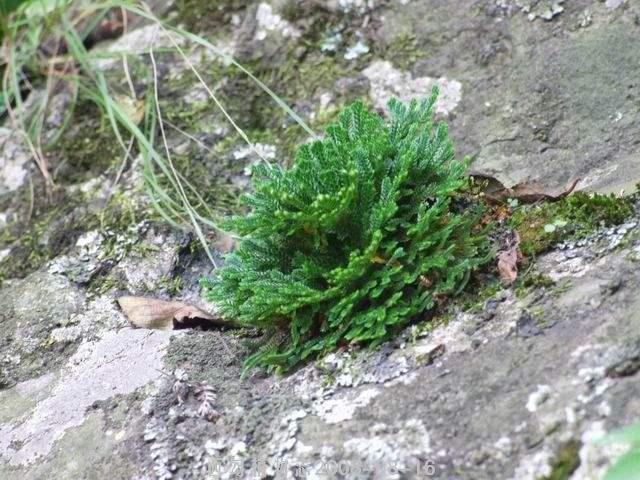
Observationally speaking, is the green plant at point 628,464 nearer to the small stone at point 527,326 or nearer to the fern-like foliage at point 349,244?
the small stone at point 527,326

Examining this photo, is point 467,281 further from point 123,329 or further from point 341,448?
point 123,329

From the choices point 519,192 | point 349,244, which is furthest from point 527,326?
point 519,192

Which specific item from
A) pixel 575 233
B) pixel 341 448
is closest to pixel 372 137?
pixel 575 233

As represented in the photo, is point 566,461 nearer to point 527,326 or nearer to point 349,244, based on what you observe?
point 527,326

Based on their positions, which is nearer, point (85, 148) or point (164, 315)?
point (164, 315)
